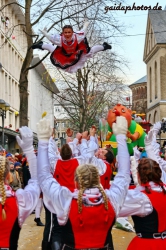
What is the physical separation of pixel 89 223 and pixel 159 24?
4891cm

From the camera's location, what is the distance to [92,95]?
34.1 m

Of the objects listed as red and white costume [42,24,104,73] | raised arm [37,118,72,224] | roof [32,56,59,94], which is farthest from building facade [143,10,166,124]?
raised arm [37,118,72,224]

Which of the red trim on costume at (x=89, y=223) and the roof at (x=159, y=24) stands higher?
the roof at (x=159, y=24)

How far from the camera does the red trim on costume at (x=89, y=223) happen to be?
355 cm

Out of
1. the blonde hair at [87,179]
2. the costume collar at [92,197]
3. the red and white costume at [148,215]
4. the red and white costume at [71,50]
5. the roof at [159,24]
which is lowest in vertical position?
the red and white costume at [148,215]

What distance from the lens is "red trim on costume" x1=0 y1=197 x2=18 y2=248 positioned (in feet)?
12.1

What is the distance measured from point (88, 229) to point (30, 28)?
46.3 ft

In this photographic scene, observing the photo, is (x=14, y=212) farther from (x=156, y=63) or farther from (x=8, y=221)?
(x=156, y=63)

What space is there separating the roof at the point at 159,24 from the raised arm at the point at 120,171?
4535cm

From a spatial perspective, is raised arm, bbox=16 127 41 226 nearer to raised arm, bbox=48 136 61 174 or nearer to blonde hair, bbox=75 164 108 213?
blonde hair, bbox=75 164 108 213

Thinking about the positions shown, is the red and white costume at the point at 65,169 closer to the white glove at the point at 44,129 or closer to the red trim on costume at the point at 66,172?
the red trim on costume at the point at 66,172

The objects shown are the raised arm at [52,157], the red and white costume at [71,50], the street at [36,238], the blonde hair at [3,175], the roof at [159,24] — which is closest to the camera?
the blonde hair at [3,175]

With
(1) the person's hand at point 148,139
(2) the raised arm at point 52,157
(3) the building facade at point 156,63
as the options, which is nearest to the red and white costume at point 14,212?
(1) the person's hand at point 148,139

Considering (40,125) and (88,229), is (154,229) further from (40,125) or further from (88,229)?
(40,125)
